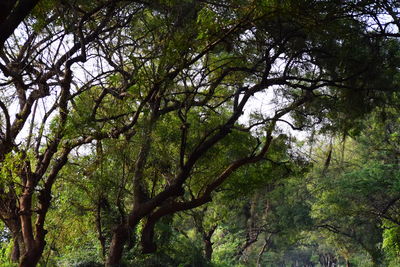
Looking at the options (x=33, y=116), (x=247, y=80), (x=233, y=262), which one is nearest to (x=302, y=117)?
(x=247, y=80)

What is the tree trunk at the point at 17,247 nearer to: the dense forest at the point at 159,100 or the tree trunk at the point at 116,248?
the dense forest at the point at 159,100

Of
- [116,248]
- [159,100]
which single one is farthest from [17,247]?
[159,100]

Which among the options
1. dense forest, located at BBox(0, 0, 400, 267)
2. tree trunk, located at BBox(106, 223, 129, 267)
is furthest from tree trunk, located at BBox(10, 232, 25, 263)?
tree trunk, located at BBox(106, 223, 129, 267)

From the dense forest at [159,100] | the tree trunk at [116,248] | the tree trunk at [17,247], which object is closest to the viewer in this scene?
the dense forest at [159,100]

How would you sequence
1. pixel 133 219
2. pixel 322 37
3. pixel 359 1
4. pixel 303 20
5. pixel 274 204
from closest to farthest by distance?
pixel 359 1, pixel 303 20, pixel 322 37, pixel 133 219, pixel 274 204

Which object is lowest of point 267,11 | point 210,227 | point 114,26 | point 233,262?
point 233,262

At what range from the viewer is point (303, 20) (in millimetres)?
6500

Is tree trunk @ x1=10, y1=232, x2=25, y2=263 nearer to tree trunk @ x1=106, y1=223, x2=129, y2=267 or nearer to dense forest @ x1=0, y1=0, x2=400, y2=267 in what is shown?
dense forest @ x1=0, y1=0, x2=400, y2=267

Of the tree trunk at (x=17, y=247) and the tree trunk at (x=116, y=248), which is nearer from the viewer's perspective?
the tree trunk at (x=17, y=247)

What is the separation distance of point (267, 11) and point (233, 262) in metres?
17.0

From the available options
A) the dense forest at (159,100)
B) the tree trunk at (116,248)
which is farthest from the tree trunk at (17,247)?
the tree trunk at (116,248)

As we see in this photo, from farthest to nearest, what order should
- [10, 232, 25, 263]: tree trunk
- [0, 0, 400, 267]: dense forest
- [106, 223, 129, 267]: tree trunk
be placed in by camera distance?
[106, 223, 129, 267]: tree trunk
[10, 232, 25, 263]: tree trunk
[0, 0, 400, 267]: dense forest

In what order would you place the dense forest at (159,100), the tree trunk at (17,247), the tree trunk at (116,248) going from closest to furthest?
1. the dense forest at (159,100)
2. the tree trunk at (17,247)
3. the tree trunk at (116,248)

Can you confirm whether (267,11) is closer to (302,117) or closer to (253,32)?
(253,32)
